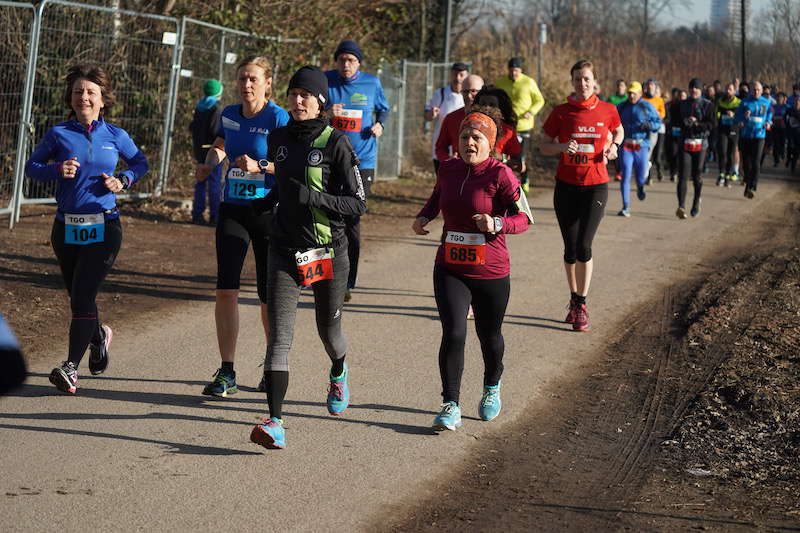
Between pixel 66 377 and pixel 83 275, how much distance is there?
63 centimetres

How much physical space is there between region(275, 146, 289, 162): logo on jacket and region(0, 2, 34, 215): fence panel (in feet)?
26.0

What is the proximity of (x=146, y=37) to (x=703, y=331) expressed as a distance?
31.6 feet

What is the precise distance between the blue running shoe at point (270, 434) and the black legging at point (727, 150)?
18800 millimetres

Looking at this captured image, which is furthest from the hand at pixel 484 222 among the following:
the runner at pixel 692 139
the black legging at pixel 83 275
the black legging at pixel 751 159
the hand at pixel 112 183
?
the black legging at pixel 751 159

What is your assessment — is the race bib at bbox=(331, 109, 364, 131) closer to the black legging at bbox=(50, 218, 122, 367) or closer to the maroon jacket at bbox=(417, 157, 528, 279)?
the black legging at bbox=(50, 218, 122, 367)

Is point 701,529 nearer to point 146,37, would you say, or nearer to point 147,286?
point 147,286

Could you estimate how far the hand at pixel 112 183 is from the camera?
6.68 meters

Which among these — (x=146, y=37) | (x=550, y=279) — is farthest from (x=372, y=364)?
(x=146, y=37)

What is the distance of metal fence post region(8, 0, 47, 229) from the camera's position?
41.8 ft

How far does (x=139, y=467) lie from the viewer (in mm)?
5457

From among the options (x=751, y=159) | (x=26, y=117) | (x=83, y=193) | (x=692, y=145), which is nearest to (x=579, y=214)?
(x=83, y=193)

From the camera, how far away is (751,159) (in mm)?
20406

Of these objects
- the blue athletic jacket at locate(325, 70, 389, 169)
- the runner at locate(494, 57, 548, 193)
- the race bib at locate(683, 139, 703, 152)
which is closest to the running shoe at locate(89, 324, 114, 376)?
the blue athletic jacket at locate(325, 70, 389, 169)

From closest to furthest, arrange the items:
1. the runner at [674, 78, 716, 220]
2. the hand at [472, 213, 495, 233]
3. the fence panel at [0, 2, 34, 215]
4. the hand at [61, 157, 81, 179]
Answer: the hand at [472, 213, 495, 233] → the hand at [61, 157, 81, 179] → the fence panel at [0, 2, 34, 215] → the runner at [674, 78, 716, 220]
